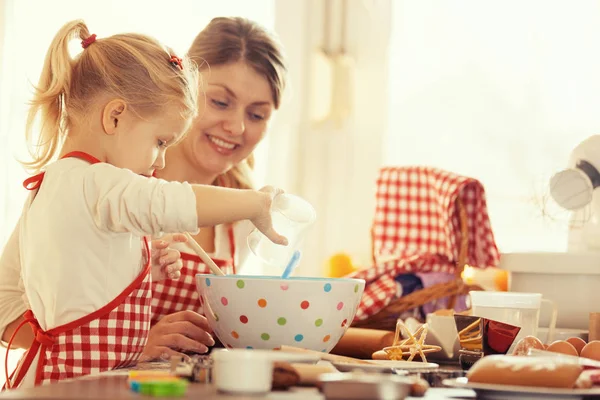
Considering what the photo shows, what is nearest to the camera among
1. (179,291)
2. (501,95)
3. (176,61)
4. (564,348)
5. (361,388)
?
(361,388)

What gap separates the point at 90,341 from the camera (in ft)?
3.12

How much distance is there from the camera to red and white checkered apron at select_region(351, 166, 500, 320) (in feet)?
5.61

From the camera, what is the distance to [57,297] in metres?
0.94

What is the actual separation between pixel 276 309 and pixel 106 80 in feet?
1.22

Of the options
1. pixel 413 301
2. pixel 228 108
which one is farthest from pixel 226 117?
pixel 413 301

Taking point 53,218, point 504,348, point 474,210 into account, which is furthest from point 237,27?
point 504,348

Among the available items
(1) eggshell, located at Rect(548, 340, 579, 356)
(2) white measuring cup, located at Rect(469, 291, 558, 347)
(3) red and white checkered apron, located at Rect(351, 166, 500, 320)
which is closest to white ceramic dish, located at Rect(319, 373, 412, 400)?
(1) eggshell, located at Rect(548, 340, 579, 356)

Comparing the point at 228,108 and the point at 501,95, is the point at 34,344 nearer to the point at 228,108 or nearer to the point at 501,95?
the point at 228,108

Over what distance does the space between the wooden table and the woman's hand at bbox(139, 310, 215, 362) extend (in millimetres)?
352

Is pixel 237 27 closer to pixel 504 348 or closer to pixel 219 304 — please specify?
pixel 219 304

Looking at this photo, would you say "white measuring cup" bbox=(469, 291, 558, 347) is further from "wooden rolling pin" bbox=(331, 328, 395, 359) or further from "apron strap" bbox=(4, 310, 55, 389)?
"apron strap" bbox=(4, 310, 55, 389)

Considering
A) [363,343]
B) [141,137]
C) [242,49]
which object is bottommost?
[363,343]

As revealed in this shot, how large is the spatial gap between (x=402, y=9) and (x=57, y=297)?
1.84 m

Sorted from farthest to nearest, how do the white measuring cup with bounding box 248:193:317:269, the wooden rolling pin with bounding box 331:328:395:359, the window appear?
1. the window
2. the wooden rolling pin with bounding box 331:328:395:359
3. the white measuring cup with bounding box 248:193:317:269
